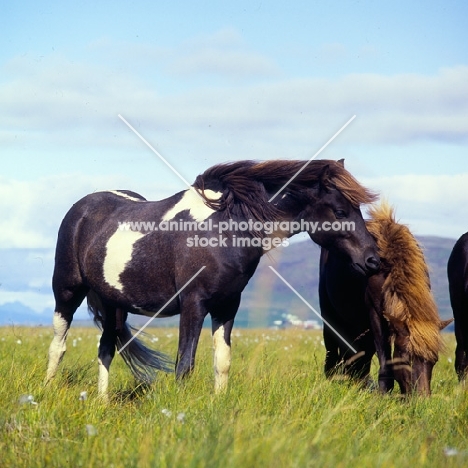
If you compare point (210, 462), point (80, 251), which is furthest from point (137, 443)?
point (80, 251)

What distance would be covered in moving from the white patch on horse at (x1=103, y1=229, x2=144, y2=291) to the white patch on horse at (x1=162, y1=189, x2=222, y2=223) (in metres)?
0.44

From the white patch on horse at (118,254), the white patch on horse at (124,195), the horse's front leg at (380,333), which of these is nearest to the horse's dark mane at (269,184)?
the horse's front leg at (380,333)

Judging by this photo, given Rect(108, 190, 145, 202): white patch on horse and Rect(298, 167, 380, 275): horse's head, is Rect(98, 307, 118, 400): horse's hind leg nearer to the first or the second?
Rect(108, 190, 145, 202): white patch on horse

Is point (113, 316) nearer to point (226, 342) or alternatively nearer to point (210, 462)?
point (226, 342)

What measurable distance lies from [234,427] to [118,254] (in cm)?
363

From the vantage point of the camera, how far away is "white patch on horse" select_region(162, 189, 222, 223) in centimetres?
706

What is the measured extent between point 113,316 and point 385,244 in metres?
3.23

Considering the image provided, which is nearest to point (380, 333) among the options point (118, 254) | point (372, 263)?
point (372, 263)

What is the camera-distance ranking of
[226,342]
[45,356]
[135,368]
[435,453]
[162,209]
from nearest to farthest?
[435,453], [226,342], [162,209], [135,368], [45,356]

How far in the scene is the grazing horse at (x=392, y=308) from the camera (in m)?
6.38

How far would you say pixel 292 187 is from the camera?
6992 mm

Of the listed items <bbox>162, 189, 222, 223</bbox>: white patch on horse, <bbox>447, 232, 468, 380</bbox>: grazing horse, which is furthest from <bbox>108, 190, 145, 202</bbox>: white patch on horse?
<bbox>447, 232, 468, 380</bbox>: grazing horse

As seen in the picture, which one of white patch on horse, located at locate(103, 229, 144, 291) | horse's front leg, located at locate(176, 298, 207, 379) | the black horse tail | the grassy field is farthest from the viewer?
the black horse tail

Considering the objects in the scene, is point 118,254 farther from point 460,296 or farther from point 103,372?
point 460,296
